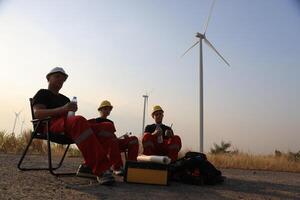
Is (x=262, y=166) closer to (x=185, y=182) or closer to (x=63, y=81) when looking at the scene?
(x=185, y=182)

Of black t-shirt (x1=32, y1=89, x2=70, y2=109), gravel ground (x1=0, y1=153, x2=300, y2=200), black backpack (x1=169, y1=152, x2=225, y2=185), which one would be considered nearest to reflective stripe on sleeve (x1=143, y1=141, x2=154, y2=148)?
black backpack (x1=169, y1=152, x2=225, y2=185)

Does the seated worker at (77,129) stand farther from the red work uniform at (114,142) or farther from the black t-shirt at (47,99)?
the red work uniform at (114,142)

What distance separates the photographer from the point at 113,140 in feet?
17.7

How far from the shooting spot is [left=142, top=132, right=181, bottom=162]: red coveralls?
6410mm

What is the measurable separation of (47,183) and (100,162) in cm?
62

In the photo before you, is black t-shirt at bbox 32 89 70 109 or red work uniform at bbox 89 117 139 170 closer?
black t-shirt at bbox 32 89 70 109

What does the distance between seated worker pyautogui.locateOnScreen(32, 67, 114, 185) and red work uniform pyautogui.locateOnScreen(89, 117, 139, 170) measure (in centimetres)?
45

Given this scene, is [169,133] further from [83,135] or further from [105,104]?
[83,135]

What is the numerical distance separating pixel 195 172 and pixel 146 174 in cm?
81

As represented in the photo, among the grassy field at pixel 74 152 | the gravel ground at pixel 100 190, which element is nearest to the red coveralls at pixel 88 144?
the gravel ground at pixel 100 190

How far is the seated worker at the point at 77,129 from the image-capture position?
15.2ft

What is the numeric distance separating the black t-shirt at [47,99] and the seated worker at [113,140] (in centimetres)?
57

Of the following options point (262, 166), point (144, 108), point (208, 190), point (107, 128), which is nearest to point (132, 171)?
point (107, 128)

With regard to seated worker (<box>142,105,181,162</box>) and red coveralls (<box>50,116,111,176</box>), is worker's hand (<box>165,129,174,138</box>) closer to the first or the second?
seated worker (<box>142,105,181,162</box>)
